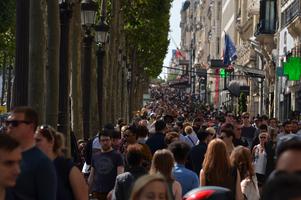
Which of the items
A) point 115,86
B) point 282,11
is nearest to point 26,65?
point 115,86

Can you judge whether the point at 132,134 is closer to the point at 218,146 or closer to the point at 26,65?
the point at 26,65

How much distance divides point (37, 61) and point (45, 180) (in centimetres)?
911

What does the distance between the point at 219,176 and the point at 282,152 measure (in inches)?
172

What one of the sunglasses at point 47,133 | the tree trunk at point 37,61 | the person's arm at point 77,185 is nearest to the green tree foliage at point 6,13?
the tree trunk at point 37,61

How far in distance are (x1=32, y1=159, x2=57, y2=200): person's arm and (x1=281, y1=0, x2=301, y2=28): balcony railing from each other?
147 feet

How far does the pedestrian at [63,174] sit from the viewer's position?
8594mm

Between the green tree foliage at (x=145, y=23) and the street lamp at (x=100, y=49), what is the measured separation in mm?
18723

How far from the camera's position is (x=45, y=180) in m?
7.47

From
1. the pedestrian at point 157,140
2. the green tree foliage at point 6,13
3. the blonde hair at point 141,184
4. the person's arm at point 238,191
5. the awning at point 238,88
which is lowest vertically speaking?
the person's arm at point 238,191

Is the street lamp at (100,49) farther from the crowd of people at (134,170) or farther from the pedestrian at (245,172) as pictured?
the pedestrian at (245,172)

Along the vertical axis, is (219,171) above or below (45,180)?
below

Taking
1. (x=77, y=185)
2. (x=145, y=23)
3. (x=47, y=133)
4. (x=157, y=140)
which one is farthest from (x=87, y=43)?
(x=145, y=23)

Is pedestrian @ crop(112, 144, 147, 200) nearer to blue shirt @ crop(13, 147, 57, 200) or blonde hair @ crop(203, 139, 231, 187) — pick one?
blonde hair @ crop(203, 139, 231, 187)

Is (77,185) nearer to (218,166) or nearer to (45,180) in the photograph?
(45,180)
